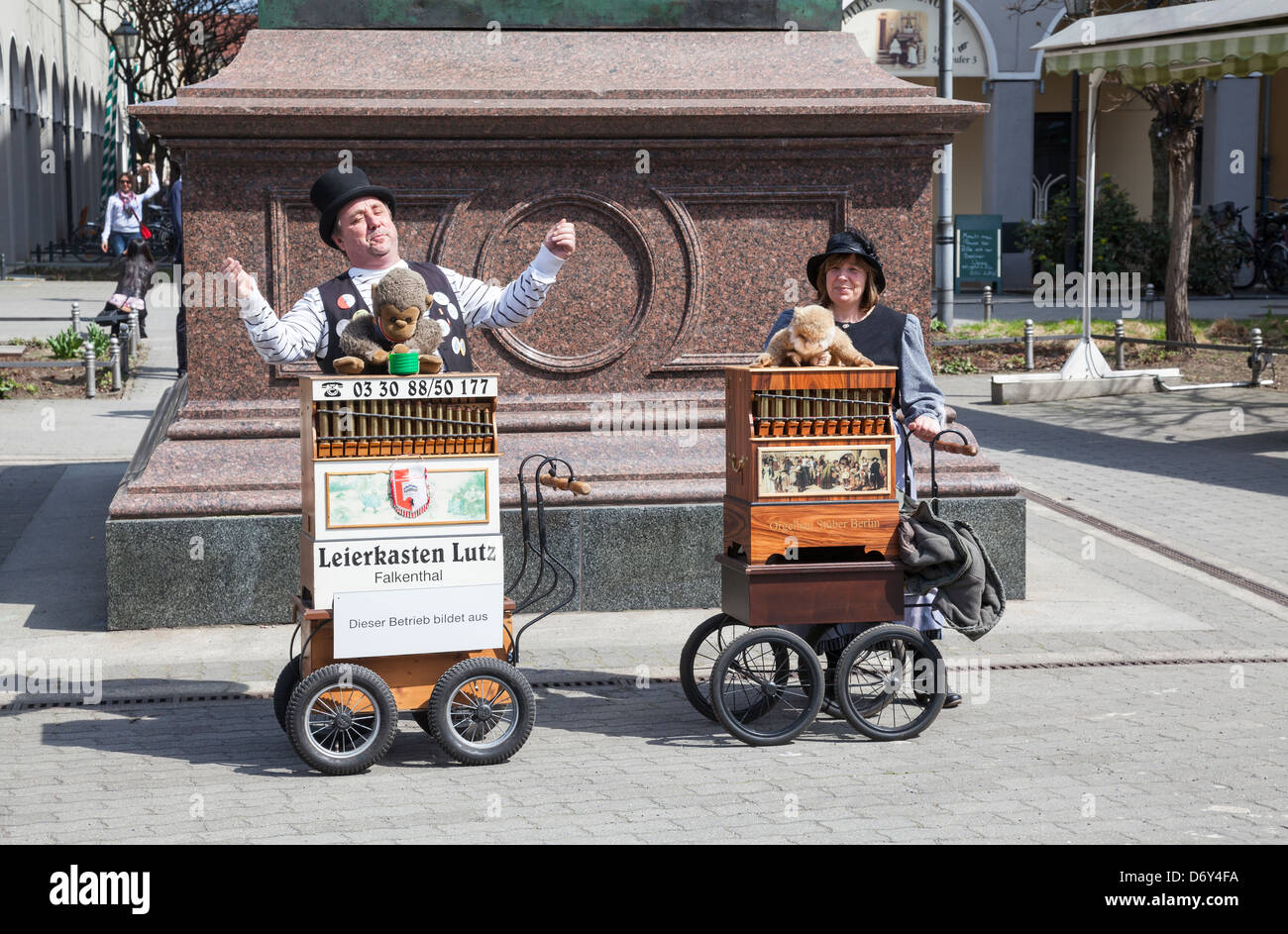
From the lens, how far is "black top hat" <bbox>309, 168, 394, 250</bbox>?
6.04 m

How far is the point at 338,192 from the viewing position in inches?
239

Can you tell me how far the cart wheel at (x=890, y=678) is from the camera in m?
5.91

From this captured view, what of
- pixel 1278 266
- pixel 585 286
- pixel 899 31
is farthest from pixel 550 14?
pixel 1278 266

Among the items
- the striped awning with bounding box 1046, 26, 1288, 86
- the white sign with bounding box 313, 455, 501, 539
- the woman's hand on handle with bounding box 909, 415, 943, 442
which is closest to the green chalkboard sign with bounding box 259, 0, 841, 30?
the woman's hand on handle with bounding box 909, 415, 943, 442

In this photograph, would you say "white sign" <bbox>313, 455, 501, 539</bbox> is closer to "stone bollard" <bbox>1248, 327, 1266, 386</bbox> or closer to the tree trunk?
"stone bollard" <bbox>1248, 327, 1266, 386</bbox>

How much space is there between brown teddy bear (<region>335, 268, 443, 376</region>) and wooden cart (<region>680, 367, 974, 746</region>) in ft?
3.70

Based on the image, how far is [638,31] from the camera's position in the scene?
868 centimetres

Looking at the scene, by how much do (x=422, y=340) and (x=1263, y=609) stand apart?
4.52 m

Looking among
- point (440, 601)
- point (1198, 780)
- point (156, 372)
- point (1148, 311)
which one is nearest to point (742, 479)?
point (440, 601)

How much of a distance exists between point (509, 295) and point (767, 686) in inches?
68.6

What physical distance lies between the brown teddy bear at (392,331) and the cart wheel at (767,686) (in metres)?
1.48

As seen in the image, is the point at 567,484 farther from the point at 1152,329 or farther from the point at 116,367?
the point at 1152,329

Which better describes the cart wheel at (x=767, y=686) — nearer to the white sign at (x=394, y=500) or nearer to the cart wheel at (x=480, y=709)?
the cart wheel at (x=480, y=709)

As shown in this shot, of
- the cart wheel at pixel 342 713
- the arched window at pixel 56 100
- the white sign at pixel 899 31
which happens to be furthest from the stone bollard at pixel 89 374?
the arched window at pixel 56 100
